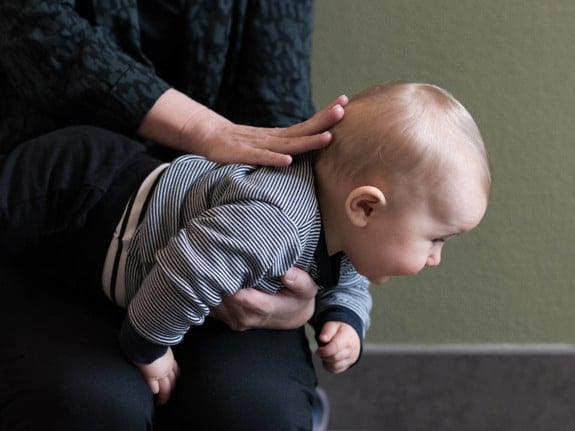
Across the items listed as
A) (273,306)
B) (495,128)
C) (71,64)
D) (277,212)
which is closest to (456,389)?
(495,128)

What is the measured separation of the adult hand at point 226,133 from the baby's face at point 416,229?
11 cm

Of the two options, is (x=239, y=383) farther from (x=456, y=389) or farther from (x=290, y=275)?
(x=456, y=389)

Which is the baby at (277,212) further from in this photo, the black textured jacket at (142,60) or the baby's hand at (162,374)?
the black textured jacket at (142,60)

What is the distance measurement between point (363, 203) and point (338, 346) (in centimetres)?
22

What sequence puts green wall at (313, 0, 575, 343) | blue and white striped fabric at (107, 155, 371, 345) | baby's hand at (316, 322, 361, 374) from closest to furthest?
blue and white striped fabric at (107, 155, 371, 345) → baby's hand at (316, 322, 361, 374) → green wall at (313, 0, 575, 343)

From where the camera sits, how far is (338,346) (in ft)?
2.98

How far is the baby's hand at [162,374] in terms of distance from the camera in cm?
81

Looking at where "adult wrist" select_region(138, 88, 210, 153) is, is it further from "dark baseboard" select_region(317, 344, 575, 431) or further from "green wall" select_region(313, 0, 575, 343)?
"dark baseboard" select_region(317, 344, 575, 431)

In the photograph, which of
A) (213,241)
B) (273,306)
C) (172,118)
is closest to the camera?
(213,241)

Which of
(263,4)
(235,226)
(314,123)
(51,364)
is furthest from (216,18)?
(51,364)

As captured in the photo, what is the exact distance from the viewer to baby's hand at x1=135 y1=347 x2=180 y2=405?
805 millimetres

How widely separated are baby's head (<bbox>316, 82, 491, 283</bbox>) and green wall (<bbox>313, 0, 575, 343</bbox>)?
49 centimetres

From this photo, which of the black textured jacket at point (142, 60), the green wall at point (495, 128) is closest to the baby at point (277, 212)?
the black textured jacket at point (142, 60)

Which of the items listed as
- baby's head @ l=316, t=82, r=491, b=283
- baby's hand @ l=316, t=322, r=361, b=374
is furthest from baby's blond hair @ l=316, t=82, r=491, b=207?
baby's hand @ l=316, t=322, r=361, b=374
